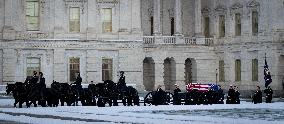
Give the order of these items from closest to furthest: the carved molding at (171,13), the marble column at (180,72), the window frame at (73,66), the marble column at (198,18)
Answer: the window frame at (73,66) < the marble column at (180,72) < the marble column at (198,18) < the carved molding at (171,13)

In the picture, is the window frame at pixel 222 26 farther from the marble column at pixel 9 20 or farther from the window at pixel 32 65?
the marble column at pixel 9 20

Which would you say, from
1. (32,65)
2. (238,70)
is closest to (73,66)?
(32,65)

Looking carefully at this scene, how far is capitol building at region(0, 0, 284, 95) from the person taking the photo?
61866 mm

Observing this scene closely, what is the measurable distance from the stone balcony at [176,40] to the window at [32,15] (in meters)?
11.5

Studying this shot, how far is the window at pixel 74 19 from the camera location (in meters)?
63.3

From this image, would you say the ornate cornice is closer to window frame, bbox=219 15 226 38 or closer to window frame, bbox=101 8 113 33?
window frame, bbox=101 8 113 33

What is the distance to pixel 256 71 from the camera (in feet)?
217

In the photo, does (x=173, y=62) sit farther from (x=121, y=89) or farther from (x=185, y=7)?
(x=121, y=89)

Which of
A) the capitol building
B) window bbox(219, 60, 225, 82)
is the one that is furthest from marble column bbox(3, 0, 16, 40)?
window bbox(219, 60, 225, 82)

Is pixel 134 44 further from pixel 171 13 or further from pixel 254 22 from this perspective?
pixel 254 22

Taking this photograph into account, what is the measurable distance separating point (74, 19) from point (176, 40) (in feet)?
37.7

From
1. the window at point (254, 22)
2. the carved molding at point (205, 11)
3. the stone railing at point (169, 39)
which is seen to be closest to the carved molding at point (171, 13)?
the carved molding at point (205, 11)

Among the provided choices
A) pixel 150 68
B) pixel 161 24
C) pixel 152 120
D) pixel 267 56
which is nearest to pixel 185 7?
pixel 161 24

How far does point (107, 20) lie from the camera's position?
6438 centimetres
